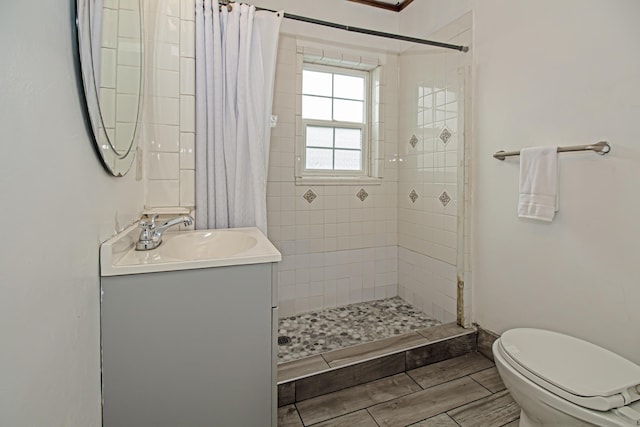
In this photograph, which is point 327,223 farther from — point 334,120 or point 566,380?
point 566,380

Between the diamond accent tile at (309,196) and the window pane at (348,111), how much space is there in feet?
2.29

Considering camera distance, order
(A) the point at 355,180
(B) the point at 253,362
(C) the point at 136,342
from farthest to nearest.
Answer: (A) the point at 355,180
(B) the point at 253,362
(C) the point at 136,342

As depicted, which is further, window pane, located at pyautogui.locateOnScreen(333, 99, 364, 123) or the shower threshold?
window pane, located at pyautogui.locateOnScreen(333, 99, 364, 123)

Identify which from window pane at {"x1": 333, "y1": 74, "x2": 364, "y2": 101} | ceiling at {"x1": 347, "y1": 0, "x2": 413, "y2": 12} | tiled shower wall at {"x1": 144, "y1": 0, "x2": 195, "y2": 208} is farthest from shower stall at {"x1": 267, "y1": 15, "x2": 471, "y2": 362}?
tiled shower wall at {"x1": 144, "y1": 0, "x2": 195, "y2": 208}

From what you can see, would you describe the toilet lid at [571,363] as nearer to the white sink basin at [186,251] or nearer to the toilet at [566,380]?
the toilet at [566,380]

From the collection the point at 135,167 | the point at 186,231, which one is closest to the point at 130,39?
the point at 135,167

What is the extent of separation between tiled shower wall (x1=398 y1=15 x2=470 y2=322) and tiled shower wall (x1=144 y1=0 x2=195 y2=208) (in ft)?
5.62

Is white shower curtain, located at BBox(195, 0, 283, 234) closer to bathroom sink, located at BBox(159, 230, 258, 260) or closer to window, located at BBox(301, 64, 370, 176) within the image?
bathroom sink, located at BBox(159, 230, 258, 260)

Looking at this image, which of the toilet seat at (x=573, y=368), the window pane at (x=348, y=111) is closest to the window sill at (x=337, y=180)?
the window pane at (x=348, y=111)

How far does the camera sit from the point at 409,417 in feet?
5.06

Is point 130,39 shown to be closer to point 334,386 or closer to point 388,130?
point 334,386

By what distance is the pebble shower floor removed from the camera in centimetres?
209

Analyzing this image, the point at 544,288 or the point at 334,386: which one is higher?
the point at 544,288

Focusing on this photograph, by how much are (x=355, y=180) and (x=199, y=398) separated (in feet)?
6.58
